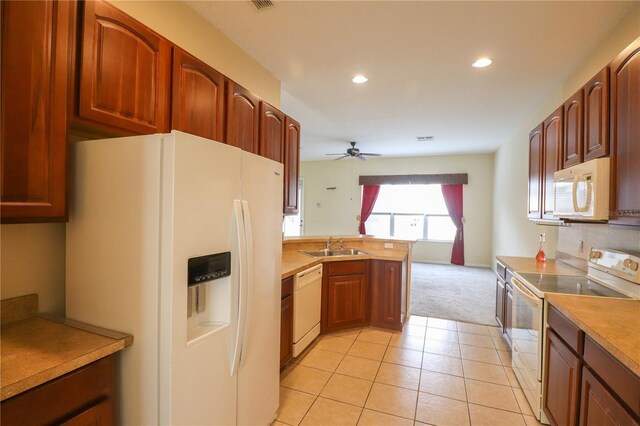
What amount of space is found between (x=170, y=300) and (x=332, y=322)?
2428 millimetres

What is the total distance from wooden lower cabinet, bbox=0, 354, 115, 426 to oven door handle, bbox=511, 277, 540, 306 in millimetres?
2407

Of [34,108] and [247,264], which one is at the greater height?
[34,108]

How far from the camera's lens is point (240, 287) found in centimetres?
149

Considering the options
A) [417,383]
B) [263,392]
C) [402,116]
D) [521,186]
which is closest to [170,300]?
[263,392]

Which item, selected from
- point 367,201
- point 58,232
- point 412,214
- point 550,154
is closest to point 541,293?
point 550,154

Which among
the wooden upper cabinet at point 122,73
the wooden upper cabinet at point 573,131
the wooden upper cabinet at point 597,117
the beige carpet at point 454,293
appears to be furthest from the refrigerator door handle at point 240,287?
the beige carpet at point 454,293

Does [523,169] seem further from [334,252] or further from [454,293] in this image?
[334,252]

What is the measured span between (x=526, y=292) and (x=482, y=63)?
2048 millimetres

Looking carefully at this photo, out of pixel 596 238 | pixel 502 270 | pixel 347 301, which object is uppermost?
pixel 596 238

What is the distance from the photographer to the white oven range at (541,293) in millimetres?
1873

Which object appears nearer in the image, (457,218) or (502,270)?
(502,270)

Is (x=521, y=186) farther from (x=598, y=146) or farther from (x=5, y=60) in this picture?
(x=5, y=60)

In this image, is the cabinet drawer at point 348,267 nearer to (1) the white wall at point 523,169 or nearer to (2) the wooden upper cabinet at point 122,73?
(1) the white wall at point 523,169

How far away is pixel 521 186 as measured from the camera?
455 centimetres
